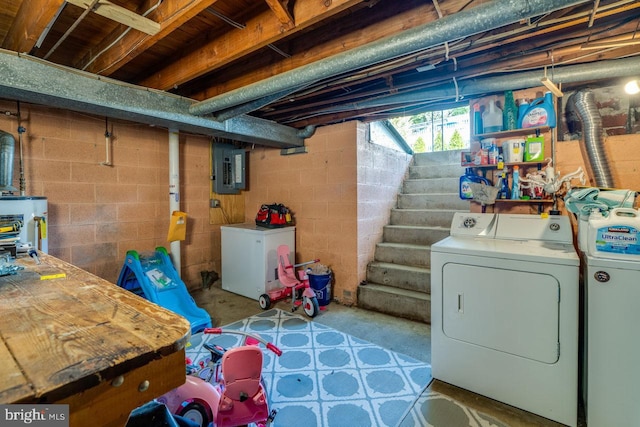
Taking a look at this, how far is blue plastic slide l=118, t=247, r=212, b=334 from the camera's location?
2820 millimetres

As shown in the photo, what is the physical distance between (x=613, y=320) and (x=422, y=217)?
2.48m

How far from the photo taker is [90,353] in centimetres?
60

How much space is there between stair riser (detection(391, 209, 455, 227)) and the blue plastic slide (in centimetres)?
269

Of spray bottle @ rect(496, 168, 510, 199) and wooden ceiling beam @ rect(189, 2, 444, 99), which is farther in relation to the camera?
spray bottle @ rect(496, 168, 510, 199)

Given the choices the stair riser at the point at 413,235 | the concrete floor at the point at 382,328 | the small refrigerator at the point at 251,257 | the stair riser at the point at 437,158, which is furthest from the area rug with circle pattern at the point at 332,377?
the stair riser at the point at 437,158

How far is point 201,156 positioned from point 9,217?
2.30m

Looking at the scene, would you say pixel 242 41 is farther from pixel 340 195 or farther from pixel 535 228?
pixel 535 228

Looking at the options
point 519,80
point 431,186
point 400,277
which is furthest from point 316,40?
point 431,186

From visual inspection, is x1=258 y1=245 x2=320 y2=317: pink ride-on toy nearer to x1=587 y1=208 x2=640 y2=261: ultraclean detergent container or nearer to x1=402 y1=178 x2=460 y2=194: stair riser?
x1=402 y1=178 x2=460 y2=194: stair riser

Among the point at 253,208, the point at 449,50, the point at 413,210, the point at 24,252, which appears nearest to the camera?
the point at 24,252

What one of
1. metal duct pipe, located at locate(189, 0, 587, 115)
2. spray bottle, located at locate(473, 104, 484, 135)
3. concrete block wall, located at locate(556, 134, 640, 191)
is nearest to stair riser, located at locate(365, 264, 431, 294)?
spray bottle, located at locate(473, 104, 484, 135)

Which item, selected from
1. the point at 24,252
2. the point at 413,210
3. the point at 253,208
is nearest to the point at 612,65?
the point at 413,210

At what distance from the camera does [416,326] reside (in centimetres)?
302

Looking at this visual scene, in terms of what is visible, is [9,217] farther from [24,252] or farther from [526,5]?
[526,5]
